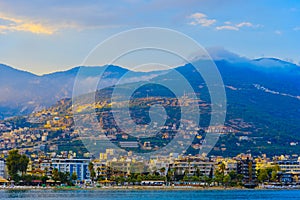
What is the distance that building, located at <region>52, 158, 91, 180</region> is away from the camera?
8356 centimetres

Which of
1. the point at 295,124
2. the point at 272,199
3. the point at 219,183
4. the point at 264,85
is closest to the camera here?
the point at 272,199

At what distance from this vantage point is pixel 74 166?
3295 inches

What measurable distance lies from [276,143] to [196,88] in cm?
2594

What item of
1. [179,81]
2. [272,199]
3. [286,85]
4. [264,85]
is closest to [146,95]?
[179,81]

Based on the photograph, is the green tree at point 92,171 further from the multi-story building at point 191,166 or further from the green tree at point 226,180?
the green tree at point 226,180

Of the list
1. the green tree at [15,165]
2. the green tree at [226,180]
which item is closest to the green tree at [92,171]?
the green tree at [15,165]

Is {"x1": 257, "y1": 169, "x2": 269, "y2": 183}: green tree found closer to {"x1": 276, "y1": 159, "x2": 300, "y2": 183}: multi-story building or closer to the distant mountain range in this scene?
{"x1": 276, "y1": 159, "x2": 300, "y2": 183}: multi-story building

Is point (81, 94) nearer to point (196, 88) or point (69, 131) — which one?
point (69, 131)

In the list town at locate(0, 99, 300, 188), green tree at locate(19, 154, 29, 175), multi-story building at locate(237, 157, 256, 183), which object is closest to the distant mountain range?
town at locate(0, 99, 300, 188)

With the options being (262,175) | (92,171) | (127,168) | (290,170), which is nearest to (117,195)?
(92,171)

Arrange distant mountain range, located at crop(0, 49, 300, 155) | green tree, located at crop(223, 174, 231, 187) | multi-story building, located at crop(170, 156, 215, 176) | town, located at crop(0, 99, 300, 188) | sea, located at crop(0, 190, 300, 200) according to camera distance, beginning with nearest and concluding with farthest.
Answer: sea, located at crop(0, 190, 300, 200) < town, located at crop(0, 99, 300, 188) < green tree, located at crop(223, 174, 231, 187) < multi-story building, located at crop(170, 156, 215, 176) < distant mountain range, located at crop(0, 49, 300, 155)

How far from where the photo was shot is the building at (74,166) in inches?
3290

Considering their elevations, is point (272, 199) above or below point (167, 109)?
below

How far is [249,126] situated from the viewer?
12144 cm
